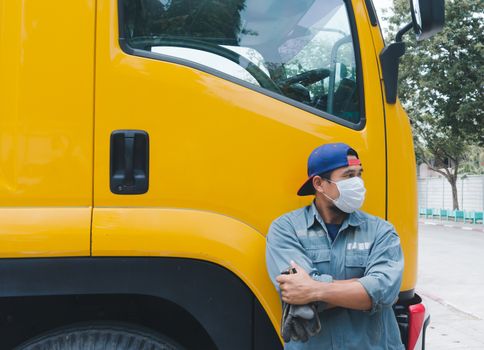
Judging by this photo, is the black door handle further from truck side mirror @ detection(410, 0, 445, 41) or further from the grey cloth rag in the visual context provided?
truck side mirror @ detection(410, 0, 445, 41)

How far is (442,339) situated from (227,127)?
4.33 m

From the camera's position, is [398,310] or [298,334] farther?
[398,310]

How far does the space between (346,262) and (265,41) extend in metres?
1.02

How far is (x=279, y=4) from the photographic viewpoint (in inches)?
90.7

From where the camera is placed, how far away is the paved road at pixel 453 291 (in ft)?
17.7

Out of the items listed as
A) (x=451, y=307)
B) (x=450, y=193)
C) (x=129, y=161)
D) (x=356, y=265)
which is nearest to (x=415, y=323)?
(x=356, y=265)

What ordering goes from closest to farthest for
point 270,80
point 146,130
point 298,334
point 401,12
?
point 298,334
point 146,130
point 270,80
point 401,12

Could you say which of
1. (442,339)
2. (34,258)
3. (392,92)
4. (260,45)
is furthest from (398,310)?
(442,339)

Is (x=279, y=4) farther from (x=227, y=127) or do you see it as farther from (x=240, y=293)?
(x=240, y=293)

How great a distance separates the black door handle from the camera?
2000mm

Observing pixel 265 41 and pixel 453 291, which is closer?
pixel 265 41

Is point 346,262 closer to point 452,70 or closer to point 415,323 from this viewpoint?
point 415,323

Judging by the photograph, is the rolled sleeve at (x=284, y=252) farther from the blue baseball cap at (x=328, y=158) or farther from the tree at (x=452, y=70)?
the tree at (x=452, y=70)

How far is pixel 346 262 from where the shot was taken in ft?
6.57
